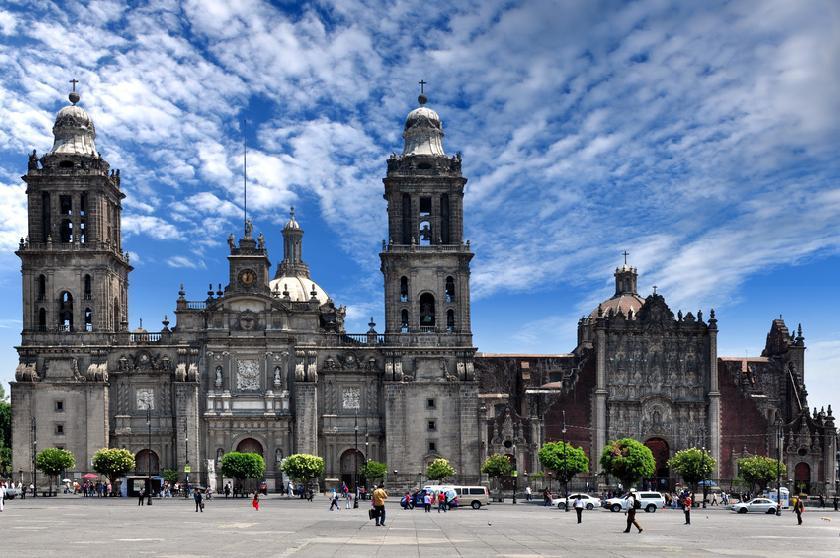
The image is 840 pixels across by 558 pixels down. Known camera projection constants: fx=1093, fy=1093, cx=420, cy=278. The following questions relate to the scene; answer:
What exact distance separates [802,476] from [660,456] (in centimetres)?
1267

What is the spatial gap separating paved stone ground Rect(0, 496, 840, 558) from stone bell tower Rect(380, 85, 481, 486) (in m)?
33.9

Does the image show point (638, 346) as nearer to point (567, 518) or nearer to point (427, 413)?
point (427, 413)

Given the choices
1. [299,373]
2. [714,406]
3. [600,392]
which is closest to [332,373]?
[299,373]

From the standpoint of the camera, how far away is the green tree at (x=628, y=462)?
276 feet

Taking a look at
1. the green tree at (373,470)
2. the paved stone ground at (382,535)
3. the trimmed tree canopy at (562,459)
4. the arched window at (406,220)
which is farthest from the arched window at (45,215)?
the trimmed tree canopy at (562,459)

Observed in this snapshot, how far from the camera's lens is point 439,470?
88.4 meters

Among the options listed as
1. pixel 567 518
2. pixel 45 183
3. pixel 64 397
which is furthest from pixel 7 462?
pixel 567 518

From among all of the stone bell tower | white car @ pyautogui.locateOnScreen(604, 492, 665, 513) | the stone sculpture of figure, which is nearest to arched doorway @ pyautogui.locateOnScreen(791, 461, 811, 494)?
the stone bell tower

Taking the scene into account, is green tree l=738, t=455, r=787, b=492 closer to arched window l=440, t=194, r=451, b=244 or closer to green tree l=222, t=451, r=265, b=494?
arched window l=440, t=194, r=451, b=244

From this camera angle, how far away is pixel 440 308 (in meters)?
94.9

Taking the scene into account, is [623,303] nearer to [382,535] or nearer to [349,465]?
[349,465]

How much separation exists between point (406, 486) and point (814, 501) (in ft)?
107

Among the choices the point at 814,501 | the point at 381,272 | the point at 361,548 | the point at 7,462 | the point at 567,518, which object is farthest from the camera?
the point at 7,462

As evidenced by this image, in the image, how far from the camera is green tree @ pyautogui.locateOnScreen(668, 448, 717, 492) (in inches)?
3383
